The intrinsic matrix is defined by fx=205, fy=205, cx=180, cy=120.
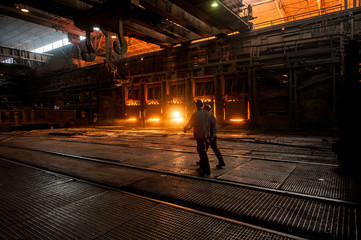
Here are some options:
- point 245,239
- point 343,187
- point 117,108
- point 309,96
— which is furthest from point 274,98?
point 117,108

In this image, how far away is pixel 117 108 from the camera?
20047 millimetres

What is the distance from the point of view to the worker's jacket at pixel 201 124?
410 cm

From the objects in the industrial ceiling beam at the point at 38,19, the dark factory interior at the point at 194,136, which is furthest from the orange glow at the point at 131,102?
the industrial ceiling beam at the point at 38,19

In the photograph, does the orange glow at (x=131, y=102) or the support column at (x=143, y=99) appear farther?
the orange glow at (x=131, y=102)

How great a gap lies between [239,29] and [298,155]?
10.7 metres

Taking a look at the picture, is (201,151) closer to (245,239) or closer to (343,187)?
(245,239)

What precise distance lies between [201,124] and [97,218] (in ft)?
7.93

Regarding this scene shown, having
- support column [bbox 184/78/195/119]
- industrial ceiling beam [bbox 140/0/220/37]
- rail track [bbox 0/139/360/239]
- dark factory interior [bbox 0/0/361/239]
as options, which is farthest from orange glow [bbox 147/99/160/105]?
rail track [bbox 0/139/360/239]

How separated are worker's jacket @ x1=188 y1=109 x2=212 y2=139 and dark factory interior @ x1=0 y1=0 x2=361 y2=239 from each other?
391 mm

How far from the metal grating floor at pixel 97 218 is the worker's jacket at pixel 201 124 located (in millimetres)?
1631

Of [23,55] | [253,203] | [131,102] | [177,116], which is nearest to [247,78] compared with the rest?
[177,116]

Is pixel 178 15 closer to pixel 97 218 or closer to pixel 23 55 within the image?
pixel 97 218

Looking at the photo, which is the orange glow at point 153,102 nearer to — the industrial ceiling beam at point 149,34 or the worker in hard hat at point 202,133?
the industrial ceiling beam at point 149,34

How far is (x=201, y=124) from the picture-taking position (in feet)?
13.5
